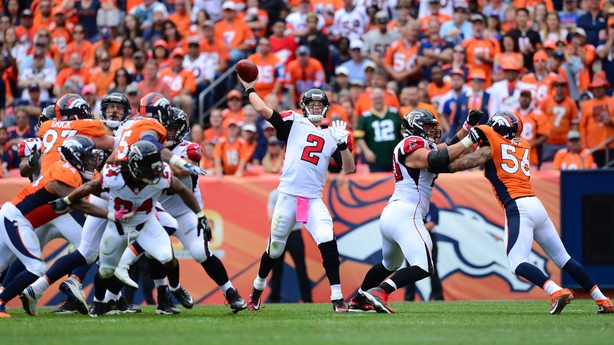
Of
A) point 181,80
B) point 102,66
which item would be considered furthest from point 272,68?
point 102,66

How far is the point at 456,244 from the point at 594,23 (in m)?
4.90

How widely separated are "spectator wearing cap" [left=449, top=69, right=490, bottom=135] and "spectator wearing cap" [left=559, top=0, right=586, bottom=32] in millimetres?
2220

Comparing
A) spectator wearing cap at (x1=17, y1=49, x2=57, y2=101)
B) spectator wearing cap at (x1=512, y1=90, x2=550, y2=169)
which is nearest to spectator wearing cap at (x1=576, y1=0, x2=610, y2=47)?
spectator wearing cap at (x1=512, y1=90, x2=550, y2=169)

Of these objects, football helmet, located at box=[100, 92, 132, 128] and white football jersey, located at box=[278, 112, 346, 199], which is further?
football helmet, located at box=[100, 92, 132, 128]

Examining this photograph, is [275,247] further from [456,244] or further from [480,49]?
[480,49]

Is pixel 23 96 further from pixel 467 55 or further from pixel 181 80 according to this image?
pixel 467 55

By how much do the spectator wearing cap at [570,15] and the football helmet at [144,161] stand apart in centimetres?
925

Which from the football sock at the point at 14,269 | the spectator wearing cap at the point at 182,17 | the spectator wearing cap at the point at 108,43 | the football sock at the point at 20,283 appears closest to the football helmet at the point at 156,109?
the football sock at the point at 20,283

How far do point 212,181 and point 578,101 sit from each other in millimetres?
5708

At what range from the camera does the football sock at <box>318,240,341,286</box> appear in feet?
27.4

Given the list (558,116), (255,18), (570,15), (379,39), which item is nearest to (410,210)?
(558,116)

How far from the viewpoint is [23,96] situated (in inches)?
627

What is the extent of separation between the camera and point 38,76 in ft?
52.5

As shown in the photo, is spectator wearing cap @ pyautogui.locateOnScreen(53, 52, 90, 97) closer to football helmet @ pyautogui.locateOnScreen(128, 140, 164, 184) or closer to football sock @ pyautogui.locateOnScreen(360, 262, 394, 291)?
football helmet @ pyautogui.locateOnScreen(128, 140, 164, 184)
